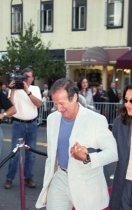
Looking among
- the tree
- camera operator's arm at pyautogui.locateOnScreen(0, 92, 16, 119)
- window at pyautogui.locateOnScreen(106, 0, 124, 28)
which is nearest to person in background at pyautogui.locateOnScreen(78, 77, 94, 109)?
camera operator's arm at pyautogui.locateOnScreen(0, 92, 16, 119)

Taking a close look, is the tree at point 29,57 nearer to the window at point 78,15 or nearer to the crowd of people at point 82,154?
the window at point 78,15

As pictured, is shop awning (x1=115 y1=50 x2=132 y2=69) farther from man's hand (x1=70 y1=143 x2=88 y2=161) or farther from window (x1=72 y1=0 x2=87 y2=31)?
man's hand (x1=70 y1=143 x2=88 y2=161)

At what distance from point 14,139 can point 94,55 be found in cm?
1768

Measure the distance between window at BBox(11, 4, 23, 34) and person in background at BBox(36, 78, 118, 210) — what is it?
2580 centimetres

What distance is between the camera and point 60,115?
4188mm

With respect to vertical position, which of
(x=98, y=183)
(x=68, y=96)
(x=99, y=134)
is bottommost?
(x=98, y=183)

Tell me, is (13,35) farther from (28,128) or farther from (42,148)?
(28,128)

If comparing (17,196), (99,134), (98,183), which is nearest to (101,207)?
(98,183)

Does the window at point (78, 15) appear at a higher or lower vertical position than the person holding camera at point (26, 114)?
higher

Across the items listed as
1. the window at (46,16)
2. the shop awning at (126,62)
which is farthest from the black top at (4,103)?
the window at (46,16)

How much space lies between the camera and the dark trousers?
14.0 ft

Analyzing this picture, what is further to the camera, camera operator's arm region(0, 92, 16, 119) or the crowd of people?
camera operator's arm region(0, 92, 16, 119)

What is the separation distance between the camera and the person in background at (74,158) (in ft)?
12.6

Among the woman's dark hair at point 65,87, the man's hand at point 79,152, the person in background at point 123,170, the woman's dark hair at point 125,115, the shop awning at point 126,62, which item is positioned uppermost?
the woman's dark hair at point 65,87
